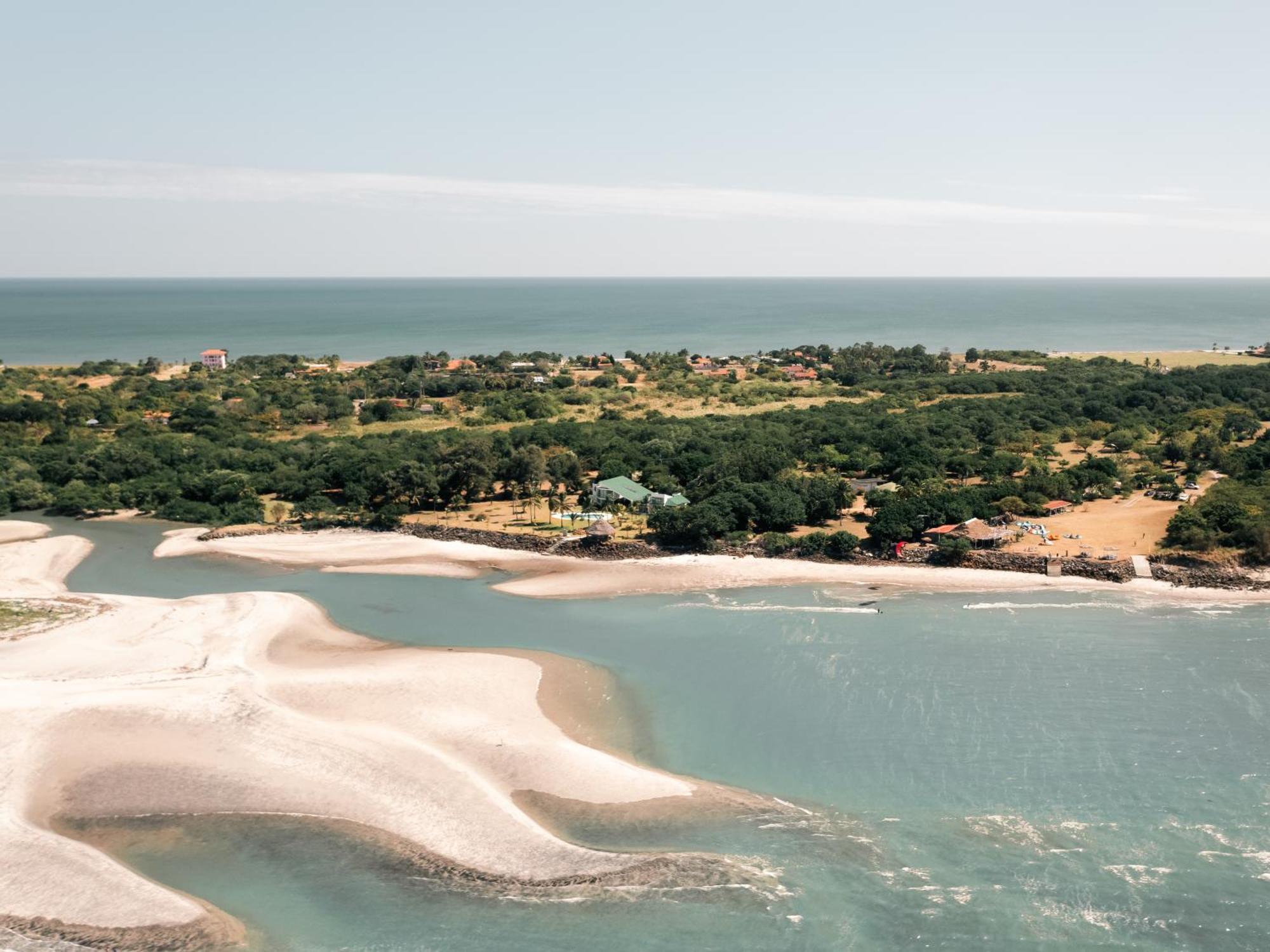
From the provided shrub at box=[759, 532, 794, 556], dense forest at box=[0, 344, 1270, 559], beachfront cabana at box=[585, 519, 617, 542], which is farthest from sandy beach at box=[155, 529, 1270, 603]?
dense forest at box=[0, 344, 1270, 559]

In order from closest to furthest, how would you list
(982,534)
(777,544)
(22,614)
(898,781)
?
(898,781), (22,614), (982,534), (777,544)

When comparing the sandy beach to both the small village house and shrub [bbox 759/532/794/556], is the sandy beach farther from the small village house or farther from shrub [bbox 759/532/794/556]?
the small village house

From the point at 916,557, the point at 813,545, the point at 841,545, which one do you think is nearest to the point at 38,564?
the point at 813,545

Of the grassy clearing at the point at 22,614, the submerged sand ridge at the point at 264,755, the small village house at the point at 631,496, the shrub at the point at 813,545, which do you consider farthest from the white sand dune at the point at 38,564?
the shrub at the point at 813,545

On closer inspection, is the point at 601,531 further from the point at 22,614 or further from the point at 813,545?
the point at 22,614

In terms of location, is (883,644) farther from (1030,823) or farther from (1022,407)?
(1022,407)

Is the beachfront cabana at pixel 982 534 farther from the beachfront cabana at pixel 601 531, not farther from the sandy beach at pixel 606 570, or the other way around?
the beachfront cabana at pixel 601 531
